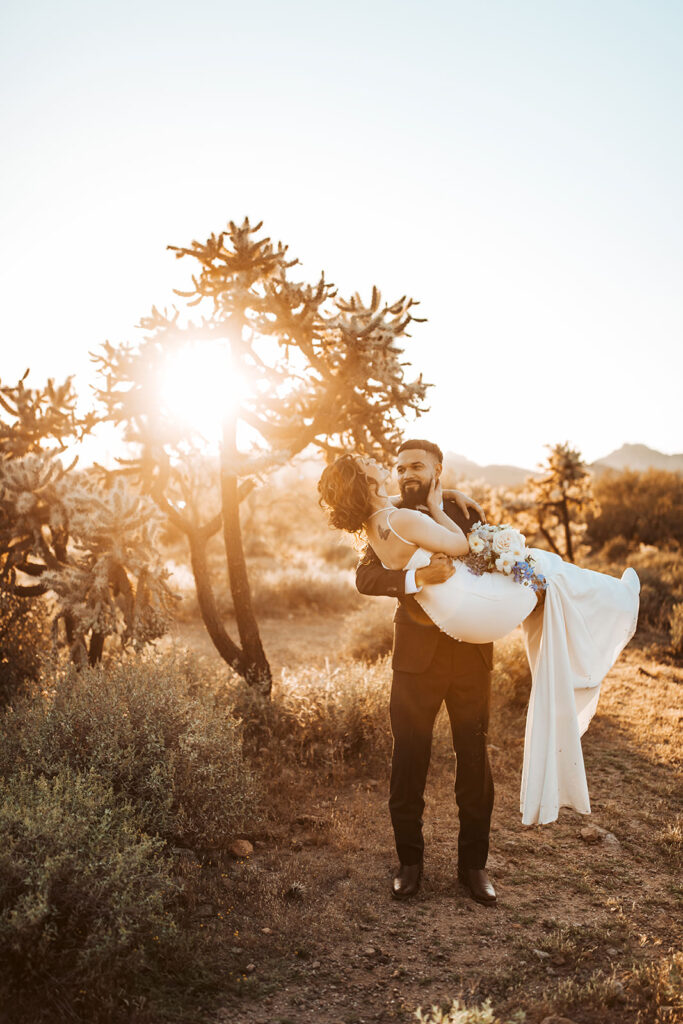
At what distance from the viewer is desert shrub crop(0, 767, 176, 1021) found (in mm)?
2826

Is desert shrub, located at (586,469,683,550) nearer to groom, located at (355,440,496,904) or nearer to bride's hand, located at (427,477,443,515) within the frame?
groom, located at (355,440,496,904)

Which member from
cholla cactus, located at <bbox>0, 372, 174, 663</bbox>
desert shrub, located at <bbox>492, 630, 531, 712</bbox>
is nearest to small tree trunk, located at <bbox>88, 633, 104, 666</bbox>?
cholla cactus, located at <bbox>0, 372, 174, 663</bbox>

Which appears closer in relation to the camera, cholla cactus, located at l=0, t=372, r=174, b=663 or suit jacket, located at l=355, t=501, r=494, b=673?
suit jacket, located at l=355, t=501, r=494, b=673

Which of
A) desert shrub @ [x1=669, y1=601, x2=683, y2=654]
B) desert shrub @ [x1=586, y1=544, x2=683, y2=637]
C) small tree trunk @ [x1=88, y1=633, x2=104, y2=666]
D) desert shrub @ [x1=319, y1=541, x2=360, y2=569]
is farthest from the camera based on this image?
desert shrub @ [x1=319, y1=541, x2=360, y2=569]

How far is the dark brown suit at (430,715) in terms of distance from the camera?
399 centimetres

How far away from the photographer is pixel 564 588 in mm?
4176

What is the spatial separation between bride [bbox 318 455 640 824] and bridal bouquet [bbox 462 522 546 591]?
4 cm

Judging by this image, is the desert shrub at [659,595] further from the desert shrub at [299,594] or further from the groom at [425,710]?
the groom at [425,710]

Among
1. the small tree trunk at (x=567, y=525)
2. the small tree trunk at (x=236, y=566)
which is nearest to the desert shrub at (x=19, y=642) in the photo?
the small tree trunk at (x=236, y=566)

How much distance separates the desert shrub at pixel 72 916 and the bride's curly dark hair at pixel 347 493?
6.33ft

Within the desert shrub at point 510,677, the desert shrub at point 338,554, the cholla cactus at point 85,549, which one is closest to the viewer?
the cholla cactus at point 85,549

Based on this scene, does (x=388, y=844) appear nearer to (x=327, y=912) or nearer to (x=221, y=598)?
(x=327, y=912)

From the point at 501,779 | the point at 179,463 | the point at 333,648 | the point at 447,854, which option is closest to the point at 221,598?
the point at 333,648

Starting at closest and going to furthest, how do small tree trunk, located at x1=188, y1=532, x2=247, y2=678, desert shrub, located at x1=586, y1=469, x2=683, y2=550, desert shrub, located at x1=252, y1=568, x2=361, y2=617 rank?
1. small tree trunk, located at x1=188, y1=532, x2=247, y2=678
2. desert shrub, located at x1=252, y1=568, x2=361, y2=617
3. desert shrub, located at x1=586, y1=469, x2=683, y2=550
